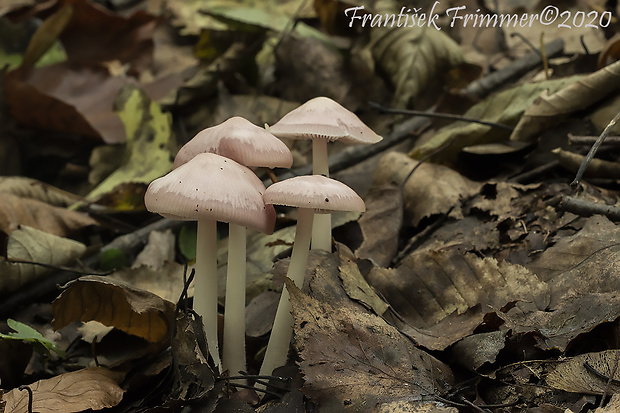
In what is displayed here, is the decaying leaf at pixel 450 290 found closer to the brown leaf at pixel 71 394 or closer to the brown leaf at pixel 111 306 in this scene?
the brown leaf at pixel 111 306

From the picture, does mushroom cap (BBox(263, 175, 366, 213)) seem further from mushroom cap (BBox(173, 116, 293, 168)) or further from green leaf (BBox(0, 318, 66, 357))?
green leaf (BBox(0, 318, 66, 357))

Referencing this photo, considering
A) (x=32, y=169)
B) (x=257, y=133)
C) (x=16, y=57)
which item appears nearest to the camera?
(x=257, y=133)

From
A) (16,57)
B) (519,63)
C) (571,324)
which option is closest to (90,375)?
(571,324)

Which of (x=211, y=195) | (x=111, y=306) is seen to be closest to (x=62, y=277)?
(x=111, y=306)

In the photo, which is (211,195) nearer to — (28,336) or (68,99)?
(28,336)

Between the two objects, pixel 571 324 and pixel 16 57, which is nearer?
pixel 571 324

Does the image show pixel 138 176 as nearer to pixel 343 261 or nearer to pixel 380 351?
pixel 343 261
